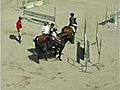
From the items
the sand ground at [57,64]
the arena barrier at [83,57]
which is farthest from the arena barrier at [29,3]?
the arena barrier at [83,57]

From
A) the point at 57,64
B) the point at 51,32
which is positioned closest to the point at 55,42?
the point at 51,32

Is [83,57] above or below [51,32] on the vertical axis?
below

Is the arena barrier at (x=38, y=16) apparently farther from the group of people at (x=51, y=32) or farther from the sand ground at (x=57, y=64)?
the group of people at (x=51, y=32)

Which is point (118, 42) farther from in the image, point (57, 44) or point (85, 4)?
point (85, 4)

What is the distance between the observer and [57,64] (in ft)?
62.1

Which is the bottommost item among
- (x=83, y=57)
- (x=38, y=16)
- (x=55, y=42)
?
(x=83, y=57)

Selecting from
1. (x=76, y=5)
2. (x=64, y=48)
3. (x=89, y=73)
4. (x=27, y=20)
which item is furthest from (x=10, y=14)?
(x=89, y=73)

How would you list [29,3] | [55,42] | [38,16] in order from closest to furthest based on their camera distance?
1. [55,42]
2. [38,16]
3. [29,3]

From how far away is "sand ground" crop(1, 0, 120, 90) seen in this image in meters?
17.1

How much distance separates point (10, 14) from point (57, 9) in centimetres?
311

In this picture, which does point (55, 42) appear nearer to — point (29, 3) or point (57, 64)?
point (57, 64)

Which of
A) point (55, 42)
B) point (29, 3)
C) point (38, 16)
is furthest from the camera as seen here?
point (29, 3)

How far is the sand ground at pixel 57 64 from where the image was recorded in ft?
56.0

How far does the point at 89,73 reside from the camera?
18.1 metres
